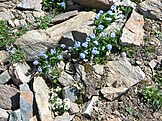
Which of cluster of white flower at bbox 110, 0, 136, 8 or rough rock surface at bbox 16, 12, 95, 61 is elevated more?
cluster of white flower at bbox 110, 0, 136, 8

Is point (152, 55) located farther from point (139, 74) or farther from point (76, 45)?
point (76, 45)

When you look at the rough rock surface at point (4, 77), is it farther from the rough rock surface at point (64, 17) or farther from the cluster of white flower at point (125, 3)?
the cluster of white flower at point (125, 3)

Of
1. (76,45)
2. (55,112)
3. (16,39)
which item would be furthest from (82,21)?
(55,112)

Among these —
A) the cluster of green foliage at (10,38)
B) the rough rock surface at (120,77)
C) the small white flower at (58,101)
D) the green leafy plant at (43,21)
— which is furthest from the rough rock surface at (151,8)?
the small white flower at (58,101)

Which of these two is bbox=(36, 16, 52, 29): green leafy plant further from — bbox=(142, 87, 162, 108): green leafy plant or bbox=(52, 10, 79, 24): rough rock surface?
bbox=(142, 87, 162, 108): green leafy plant

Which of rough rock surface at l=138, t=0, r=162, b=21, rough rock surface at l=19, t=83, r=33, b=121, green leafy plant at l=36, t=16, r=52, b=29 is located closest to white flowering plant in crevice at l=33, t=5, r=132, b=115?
rough rock surface at l=19, t=83, r=33, b=121

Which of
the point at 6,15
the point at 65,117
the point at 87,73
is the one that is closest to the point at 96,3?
the point at 87,73

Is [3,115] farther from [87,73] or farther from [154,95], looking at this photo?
[154,95]
